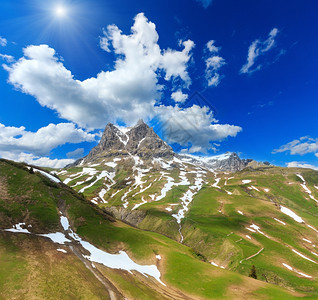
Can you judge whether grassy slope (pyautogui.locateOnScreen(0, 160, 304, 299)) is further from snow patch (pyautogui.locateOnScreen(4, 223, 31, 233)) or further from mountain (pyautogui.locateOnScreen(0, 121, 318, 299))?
snow patch (pyautogui.locateOnScreen(4, 223, 31, 233))

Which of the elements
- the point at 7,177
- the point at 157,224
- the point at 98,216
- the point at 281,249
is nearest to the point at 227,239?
the point at 281,249

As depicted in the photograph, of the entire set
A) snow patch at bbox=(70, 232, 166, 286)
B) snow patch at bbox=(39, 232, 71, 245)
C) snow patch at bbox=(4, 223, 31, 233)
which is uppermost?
snow patch at bbox=(70, 232, 166, 286)

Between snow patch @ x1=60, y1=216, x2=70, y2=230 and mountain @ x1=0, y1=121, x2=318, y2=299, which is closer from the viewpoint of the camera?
mountain @ x1=0, y1=121, x2=318, y2=299

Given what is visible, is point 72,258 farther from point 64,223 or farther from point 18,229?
point 64,223

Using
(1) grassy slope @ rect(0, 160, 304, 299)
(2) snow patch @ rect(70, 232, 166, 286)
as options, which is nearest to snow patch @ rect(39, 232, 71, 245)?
(1) grassy slope @ rect(0, 160, 304, 299)

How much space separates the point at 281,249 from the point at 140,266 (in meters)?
72.4

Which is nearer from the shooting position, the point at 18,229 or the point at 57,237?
the point at 18,229

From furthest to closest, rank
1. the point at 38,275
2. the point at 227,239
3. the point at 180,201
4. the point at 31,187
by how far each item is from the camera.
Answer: the point at 180,201 → the point at 227,239 → the point at 31,187 → the point at 38,275

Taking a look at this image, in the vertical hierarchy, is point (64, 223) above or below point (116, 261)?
above

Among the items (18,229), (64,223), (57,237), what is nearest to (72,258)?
(57,237)

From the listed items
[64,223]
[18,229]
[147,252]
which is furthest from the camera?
[64,223]

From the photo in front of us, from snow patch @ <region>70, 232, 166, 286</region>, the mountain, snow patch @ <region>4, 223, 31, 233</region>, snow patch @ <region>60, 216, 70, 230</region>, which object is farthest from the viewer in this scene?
snow patch @ <region>60, 216, 70, 230</region>

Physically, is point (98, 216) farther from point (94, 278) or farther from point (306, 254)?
point (306, 254)

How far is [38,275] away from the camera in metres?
33.1
